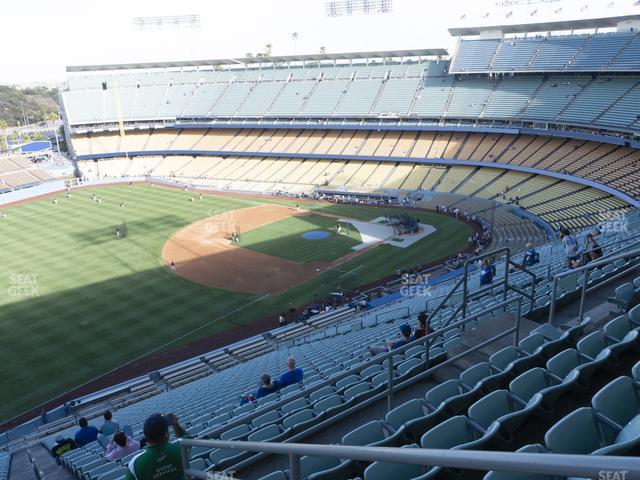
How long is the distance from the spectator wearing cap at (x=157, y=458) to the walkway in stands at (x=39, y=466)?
769 cm

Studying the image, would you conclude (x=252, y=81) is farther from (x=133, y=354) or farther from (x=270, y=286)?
(x=133, y=354)

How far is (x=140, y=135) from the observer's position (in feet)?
237

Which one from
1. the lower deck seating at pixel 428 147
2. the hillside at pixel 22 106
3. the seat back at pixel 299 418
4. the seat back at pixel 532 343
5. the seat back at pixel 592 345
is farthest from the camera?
the hillside at pixel 22 106

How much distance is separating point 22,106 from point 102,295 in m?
133

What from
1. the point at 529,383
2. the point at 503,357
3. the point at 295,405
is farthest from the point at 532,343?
the point at 295,405

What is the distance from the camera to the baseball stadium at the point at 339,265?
17.8ft

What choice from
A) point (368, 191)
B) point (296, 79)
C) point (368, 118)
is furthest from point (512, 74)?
point (296, 79)

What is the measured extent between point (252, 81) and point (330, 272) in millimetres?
49738

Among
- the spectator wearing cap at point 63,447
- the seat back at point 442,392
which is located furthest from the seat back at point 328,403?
the spectator wearing cap at point 63,447

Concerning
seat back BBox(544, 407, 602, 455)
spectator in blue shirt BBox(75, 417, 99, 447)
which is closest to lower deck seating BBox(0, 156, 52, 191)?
spectator in blue shirt BBox(75, 417, 99, 447)

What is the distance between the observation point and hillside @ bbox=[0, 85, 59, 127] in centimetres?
13175

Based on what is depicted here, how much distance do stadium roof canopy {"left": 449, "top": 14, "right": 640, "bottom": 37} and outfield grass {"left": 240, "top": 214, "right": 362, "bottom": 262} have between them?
1212 inches

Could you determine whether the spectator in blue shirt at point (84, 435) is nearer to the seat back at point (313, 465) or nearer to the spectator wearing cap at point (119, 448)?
the spectator wearing cap at point (119, 448)

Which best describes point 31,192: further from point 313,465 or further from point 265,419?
point 313,465
